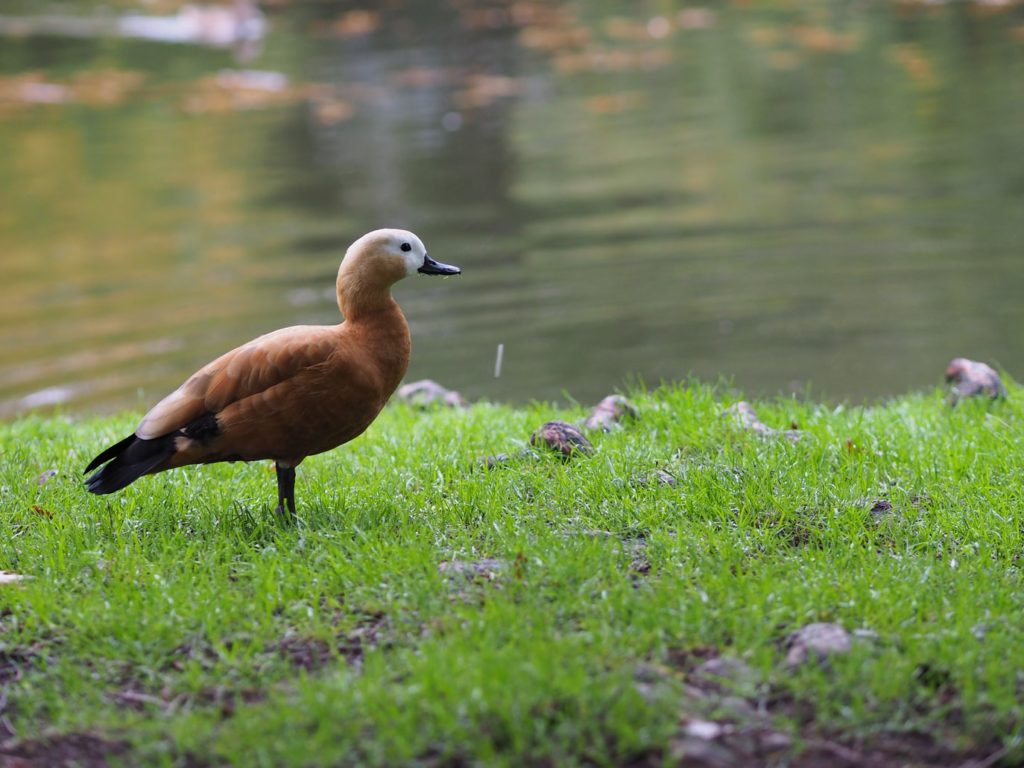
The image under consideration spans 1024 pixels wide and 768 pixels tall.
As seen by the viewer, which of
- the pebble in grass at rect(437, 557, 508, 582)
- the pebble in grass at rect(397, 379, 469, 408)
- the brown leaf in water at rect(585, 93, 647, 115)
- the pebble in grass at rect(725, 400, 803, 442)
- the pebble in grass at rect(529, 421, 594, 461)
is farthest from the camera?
the brown leaf in water at rect(585, 93, 647, 115)

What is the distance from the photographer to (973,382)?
605 centimetres

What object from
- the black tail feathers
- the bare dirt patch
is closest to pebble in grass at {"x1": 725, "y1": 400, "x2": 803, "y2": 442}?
the black tail feathers

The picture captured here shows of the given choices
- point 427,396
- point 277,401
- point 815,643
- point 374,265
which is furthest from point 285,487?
point 427,396

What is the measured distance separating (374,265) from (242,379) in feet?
1.89

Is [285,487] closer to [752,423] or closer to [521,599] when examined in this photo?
[521,599]

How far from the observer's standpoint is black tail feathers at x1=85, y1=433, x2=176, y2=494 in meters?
4.24

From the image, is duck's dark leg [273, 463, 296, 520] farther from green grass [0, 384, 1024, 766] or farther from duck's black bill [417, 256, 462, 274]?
duck's black bill [417, 256, 462, 274]

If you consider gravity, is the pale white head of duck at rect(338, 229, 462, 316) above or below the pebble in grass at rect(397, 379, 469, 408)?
above

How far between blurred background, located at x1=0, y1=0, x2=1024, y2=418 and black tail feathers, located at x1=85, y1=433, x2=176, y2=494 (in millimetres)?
3090

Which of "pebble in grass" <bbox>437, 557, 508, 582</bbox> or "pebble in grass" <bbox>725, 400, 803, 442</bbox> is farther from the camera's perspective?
"pebble in grass" <bbox>725, 400, 803, 442</bbox>

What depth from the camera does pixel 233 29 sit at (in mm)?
21859

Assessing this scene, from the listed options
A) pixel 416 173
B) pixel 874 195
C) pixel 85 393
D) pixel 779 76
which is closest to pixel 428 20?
pixel 779 76

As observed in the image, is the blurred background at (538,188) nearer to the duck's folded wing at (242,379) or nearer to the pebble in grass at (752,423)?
the pebble in grass at (752,423)

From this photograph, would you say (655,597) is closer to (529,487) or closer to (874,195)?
(529,487)
